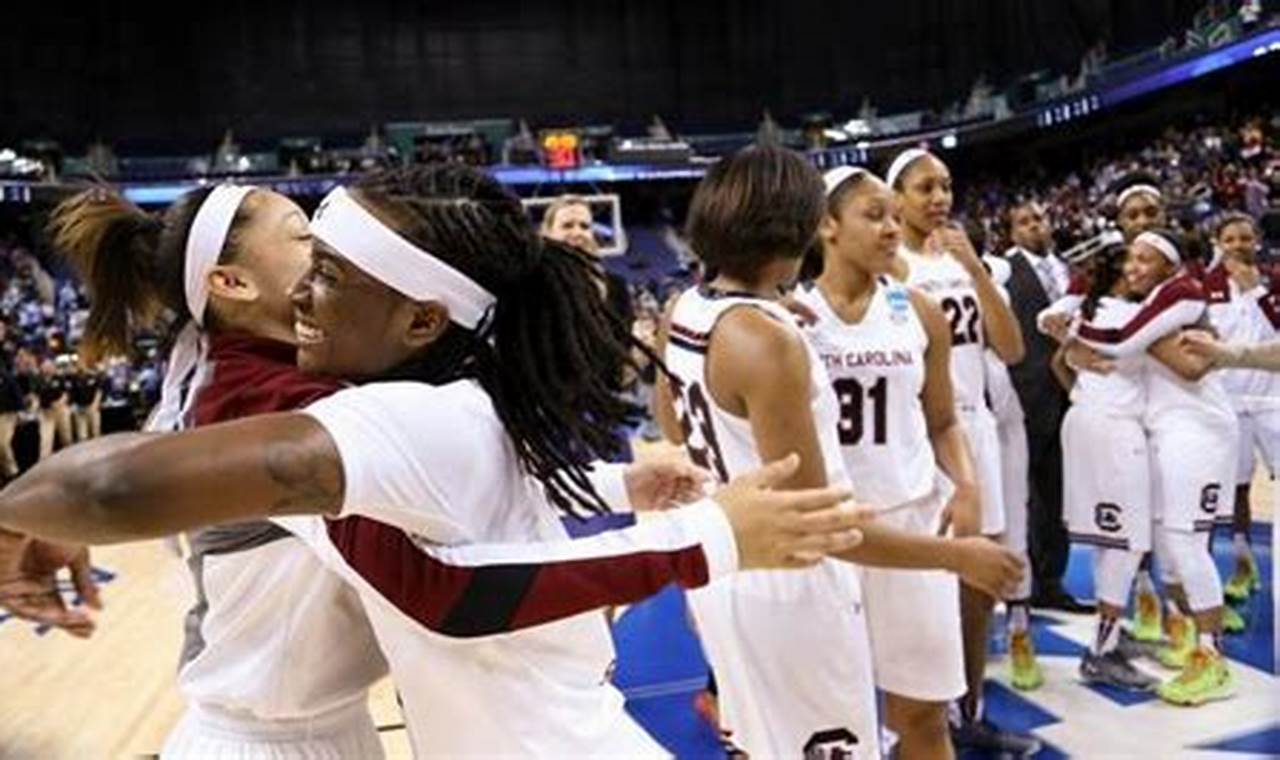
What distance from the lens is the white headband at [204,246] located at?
5.88ft

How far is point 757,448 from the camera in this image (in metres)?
2.13

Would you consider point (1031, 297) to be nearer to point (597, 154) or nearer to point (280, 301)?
point (280, 301)

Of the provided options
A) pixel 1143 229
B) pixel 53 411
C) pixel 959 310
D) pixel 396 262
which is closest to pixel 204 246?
pixel 396 262

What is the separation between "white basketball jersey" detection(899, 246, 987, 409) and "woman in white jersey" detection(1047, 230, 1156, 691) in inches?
19.5

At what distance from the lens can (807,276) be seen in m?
3.67

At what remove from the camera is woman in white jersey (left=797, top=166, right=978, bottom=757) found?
2637 mm

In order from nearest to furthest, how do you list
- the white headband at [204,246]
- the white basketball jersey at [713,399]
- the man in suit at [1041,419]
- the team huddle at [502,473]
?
1. the team huddle at [502,473]
2. the white headband at [204,246]
3. the white basketball jersey at [713,399]
4. the man in suit at [1041,419]

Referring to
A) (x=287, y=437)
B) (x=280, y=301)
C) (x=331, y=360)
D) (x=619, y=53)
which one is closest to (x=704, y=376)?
(x=280, y=301)

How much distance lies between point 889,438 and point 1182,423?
188cm

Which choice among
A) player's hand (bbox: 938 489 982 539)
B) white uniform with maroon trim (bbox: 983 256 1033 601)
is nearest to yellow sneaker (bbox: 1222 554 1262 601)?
white uniform with maroon trim (bbox: 983 256 1033 601)

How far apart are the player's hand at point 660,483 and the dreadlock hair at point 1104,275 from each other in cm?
296

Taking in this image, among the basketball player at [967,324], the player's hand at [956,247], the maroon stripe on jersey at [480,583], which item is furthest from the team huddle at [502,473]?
the player's hand at [956,247]

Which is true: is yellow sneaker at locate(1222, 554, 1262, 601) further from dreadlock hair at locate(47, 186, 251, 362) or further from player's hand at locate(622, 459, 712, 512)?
dreadlock hair at locate(47, 186, 251, 362)

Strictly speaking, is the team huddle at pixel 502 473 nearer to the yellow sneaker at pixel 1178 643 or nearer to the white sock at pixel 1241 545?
the yellow sneaker at pixel 1178 643
